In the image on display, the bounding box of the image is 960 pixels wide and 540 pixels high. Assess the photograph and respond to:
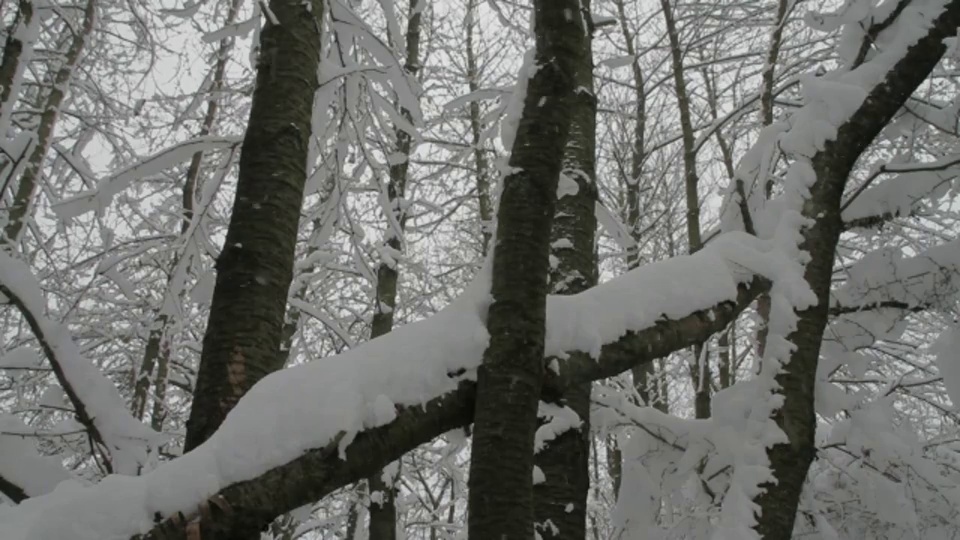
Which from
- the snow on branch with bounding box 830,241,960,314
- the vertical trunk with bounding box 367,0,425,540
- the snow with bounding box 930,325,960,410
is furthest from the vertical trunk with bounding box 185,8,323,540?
the vertical trunk with bounding box 367,0,425,540

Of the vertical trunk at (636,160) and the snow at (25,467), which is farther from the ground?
the vertical trunk at (636,160)

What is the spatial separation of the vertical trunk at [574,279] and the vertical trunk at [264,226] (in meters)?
0.97

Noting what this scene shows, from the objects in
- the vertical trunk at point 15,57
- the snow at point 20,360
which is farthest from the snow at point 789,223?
the vertical trunk at point 15,57

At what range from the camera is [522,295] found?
5.75 feet

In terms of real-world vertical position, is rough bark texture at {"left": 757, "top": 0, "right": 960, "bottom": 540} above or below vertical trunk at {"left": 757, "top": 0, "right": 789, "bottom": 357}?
below

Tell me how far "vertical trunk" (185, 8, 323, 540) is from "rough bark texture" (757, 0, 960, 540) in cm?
180

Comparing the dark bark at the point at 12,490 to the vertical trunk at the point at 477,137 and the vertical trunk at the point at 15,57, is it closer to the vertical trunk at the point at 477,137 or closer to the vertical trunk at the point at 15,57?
the vertical trunk at the point at 15,57

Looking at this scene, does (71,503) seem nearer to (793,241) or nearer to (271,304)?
(271,304)

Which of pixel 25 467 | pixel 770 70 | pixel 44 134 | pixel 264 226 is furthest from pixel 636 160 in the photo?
pixel 25 467

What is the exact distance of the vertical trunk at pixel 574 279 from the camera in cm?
266

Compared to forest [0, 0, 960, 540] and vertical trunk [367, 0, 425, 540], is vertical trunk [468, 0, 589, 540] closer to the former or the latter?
forest [0, 0, 960, 540]

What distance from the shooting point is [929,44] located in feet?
10.2

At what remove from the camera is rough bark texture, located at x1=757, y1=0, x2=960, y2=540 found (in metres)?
2.68

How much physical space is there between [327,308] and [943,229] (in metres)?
6.83
